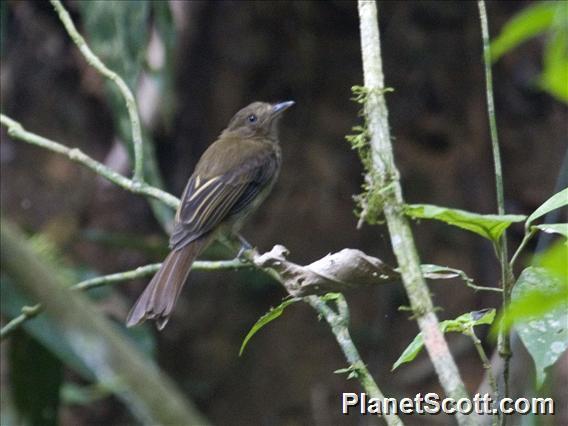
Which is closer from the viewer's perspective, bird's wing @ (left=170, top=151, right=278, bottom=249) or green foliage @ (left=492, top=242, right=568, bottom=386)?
green foliage @ (left=492, top=242, right=568, bottom=386)

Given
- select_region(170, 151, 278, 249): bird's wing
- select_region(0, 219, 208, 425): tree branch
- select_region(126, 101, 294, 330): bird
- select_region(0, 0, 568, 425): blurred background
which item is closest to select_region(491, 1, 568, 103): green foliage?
select_region(0, 219, 208, 425): tree branch

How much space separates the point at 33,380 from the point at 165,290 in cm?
49

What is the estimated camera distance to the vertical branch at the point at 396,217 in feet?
4.69

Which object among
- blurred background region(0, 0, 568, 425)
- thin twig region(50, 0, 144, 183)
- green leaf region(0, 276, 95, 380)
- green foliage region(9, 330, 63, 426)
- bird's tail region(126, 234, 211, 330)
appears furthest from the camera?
blurred background region(0, 0, 568, 425)

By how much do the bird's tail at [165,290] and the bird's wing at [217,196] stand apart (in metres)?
0.06

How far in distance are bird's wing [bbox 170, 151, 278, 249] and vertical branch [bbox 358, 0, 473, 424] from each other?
5.68ft

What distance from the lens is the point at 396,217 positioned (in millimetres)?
1676

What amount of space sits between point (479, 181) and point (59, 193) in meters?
2.63

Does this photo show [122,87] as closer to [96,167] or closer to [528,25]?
[96,167]

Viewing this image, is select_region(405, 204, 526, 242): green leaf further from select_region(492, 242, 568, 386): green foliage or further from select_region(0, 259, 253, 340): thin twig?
select_region(0, 259, 253, 340): thin twig

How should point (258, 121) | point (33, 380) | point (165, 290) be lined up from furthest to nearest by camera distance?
point (258, 121), point (165, 290), point (33, 380)

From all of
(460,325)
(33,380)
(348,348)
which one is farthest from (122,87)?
(460,325)

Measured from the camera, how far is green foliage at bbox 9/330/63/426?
282 cm

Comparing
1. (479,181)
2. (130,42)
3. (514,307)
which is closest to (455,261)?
(479,181)
